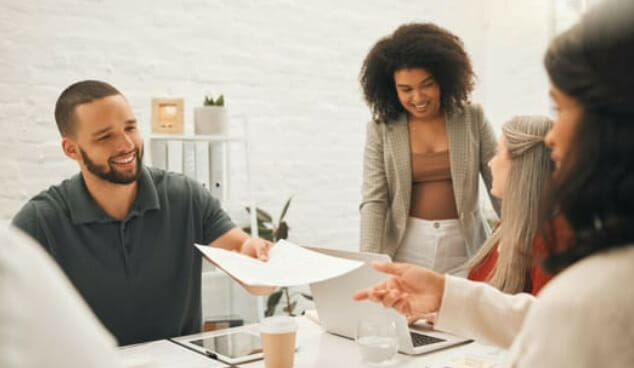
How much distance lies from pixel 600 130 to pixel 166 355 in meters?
1.26

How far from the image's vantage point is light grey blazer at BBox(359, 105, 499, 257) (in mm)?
2602

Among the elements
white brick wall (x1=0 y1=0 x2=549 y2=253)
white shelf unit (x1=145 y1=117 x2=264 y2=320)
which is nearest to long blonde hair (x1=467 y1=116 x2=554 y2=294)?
white brick wall (x1=0 y1=0 x2=549 y2=253)

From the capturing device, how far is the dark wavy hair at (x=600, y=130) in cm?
73

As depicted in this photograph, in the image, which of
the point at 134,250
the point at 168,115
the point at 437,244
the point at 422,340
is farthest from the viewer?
the point at 168,115

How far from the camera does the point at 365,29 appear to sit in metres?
4.29

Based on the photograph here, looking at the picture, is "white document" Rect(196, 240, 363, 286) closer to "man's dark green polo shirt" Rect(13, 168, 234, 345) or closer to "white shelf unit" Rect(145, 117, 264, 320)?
"man's dark green polo shirt" Rect(13, 168, 234, 345)

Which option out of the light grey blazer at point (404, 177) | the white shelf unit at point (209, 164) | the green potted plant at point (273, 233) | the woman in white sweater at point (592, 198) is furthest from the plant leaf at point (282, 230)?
the woman in white sweater at point (592, 198)

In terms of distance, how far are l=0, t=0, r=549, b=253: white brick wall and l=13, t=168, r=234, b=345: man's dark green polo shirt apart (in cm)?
120

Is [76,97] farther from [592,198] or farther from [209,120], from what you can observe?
[592,198]

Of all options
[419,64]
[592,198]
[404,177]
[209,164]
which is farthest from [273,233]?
[592,198]

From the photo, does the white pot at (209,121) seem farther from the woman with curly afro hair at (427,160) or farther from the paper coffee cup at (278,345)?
the paper coffee cup at (278,345)

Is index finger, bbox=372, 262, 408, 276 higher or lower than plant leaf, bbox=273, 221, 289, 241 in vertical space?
higher

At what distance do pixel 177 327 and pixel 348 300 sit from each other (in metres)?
0.60

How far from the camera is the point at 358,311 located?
5.69 feet
